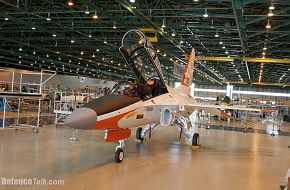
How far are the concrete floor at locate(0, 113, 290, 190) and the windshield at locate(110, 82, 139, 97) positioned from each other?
1.75 metres

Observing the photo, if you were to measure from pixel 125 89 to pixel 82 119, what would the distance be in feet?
6.31

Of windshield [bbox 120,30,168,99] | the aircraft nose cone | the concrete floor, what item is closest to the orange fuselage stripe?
the aircraft nose cone

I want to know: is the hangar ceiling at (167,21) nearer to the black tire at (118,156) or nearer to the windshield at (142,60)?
the windshield at (142,60)

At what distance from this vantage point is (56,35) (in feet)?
74.5

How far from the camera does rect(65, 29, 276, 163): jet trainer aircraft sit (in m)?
6.39

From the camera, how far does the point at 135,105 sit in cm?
758


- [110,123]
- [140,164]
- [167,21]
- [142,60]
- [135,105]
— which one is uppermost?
[167,21]

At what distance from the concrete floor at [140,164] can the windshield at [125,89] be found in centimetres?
175

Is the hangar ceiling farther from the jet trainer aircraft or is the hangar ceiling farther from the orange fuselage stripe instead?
the orange fuselage stripe

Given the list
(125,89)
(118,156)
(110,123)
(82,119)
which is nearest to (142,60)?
(125,89)

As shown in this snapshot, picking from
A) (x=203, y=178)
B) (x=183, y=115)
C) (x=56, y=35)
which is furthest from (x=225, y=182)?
(x=56, y=35)

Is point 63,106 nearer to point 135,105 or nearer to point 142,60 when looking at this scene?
Answer: point 142,60

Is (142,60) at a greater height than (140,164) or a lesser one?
greater

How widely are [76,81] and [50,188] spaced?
36358 mm
